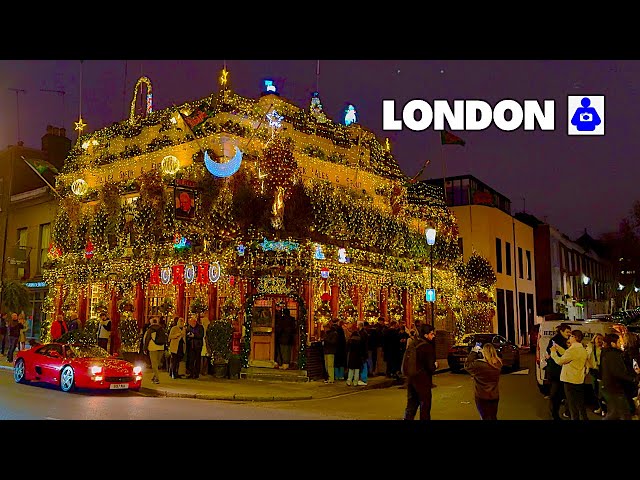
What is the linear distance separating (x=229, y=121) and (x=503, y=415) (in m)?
13.5

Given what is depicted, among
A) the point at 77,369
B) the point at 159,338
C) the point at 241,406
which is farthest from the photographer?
the point at 159,338

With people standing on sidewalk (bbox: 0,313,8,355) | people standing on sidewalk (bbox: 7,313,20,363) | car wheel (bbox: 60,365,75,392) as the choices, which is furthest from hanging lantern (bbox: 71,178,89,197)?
car wheel (bbox: 60,365,75,392)

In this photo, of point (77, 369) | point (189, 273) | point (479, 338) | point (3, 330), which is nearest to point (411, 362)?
point (77, 369)

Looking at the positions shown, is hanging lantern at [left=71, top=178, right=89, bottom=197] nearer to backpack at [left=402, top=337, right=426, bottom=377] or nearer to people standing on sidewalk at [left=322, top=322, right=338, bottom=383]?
people standing on sidewalk at [left=322, top=322, right=338, bottom=383]

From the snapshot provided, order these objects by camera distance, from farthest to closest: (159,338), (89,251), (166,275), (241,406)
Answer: (89,251)
(166,275)
(159,338)
(241,406)

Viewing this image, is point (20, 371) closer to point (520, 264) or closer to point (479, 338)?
point (479, 338)

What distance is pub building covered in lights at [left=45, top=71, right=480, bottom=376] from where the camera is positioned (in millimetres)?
19312

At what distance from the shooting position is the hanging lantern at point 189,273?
20.2 m

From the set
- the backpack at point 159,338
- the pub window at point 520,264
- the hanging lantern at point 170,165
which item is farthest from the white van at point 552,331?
the pub window at point 520,264

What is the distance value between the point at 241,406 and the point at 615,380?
7325mm

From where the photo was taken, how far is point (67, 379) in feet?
A: 47.5

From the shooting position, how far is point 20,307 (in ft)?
90.6

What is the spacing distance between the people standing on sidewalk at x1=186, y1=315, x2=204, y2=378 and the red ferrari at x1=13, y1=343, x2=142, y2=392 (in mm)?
2331
